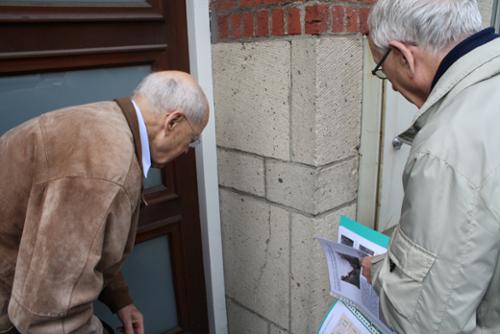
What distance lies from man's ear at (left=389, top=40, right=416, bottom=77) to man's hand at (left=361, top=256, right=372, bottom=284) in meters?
0.63

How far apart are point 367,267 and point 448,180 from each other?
559mm

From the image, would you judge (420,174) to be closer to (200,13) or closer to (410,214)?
(410,214)

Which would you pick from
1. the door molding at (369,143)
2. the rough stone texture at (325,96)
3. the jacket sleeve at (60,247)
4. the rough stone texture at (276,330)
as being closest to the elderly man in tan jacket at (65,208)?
the jacket sleeve at (60,247)

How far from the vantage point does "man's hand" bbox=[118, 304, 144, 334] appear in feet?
5.50

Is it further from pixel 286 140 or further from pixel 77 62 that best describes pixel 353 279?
pixel 77 62

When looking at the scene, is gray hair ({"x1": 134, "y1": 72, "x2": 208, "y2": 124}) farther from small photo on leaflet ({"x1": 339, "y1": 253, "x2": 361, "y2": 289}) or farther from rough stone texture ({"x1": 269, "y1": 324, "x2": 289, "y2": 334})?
rough stone texture ({"x1": 269, "y1": 324, "x2": 289, "y2": 334})

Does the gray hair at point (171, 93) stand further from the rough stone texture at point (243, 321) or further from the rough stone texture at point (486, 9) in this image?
the rough stone texture at point (486, 9)

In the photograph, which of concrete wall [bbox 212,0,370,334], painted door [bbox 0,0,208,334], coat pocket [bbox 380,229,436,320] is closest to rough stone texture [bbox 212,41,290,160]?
concrete wall [bbox 212,0,370,334]

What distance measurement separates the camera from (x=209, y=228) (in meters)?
2.23

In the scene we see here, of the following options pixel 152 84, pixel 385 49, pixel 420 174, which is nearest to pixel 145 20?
pixel 152 84

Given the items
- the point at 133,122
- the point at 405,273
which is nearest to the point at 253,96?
the point at 133,122

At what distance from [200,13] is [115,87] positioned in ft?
1.72

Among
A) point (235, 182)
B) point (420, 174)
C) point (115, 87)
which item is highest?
point (115, 87)

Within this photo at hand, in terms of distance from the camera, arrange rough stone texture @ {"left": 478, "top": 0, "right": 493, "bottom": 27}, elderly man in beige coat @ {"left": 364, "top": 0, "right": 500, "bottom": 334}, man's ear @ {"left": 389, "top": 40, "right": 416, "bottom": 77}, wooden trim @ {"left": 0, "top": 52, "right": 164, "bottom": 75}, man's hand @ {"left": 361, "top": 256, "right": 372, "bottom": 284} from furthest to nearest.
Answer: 1. rough stone texture @ {"left": 478, "top": 0, "right": 493, "bottom": 27}
2. wooden trim @ {"left": 0, "top": 52, "right": 164, "bottom": 75}
3. man's hand @ {"left": 361, "top": 256, "right": 372, "bottom": 284}
4. man's ear @ {"left": 389, "top": 40, "right": 416, "bottom": 77}
5. elderly man in beige coat @ {"left": 364, "top": 0, "right": 500, "bottom": 334}
